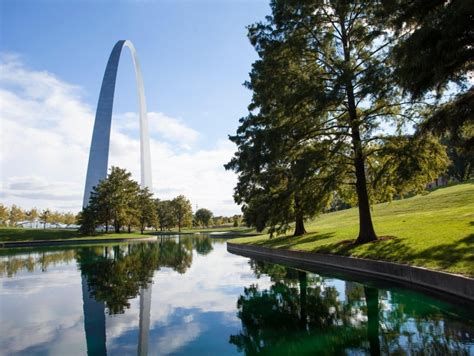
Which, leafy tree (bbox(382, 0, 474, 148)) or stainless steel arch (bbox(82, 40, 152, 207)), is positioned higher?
stainless steel arch (bbox(82, 40, 152, 207))

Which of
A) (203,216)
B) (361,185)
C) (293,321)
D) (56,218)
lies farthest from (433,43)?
(203,216)

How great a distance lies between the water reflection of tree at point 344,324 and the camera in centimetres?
666

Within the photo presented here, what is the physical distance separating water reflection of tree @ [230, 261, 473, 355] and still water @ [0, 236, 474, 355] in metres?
0.02

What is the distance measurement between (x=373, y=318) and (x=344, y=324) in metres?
0.86

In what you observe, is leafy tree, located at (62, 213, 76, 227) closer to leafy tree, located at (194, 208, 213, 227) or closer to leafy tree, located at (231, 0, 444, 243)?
leafy tree, located at (194, 208, 213, 227)

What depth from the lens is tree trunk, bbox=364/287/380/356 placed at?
21.8ft

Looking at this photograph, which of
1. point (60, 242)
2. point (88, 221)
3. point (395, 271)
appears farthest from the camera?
point (88, 221)

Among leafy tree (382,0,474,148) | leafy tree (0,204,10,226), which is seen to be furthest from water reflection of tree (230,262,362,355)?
leafy tree (0,204,10,226)

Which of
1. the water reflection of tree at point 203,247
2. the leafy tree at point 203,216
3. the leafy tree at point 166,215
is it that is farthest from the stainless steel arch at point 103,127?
the leafy tree at point 203,216

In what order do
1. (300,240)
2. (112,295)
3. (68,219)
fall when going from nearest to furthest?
(112,295) < (300,240) < (68,219)

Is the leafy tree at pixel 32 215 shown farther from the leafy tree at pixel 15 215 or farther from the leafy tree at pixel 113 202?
the leafy tree at pixel 113 202

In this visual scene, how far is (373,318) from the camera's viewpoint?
862 centimetres

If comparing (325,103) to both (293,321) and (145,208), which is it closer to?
(293,321)

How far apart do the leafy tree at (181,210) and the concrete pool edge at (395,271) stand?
269ft
